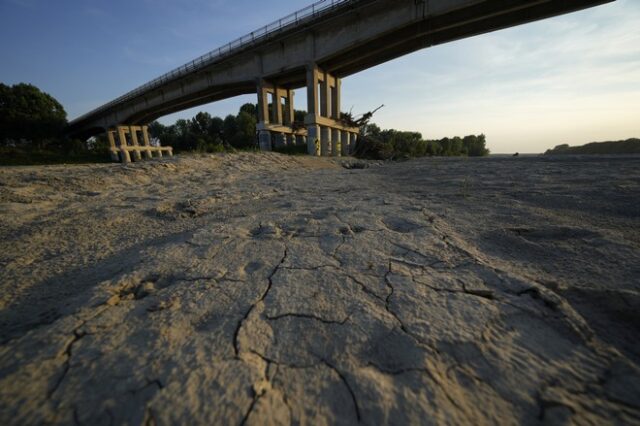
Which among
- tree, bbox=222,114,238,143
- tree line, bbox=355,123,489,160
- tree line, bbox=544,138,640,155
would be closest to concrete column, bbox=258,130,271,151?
tree line, bbox=355,123,489,160

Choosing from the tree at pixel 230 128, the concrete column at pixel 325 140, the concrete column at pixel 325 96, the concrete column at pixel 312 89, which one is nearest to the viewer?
the concrete column at pixel 312 89

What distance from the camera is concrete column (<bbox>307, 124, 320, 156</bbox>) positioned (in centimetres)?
1220

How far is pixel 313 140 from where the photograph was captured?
12281 mm

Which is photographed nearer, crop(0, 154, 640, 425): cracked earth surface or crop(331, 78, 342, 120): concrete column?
crop(0, 154, 640, 425): cracked earth surface

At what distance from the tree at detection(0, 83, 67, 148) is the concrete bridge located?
76.4 ft

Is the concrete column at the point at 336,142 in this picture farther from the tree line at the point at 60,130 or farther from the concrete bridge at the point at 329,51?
the tree line at the point at 60,130

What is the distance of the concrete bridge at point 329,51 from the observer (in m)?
9.96

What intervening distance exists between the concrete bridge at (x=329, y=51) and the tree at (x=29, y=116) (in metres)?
23.3

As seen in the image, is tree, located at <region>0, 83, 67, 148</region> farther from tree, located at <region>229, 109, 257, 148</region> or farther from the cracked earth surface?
the cracked earth surface

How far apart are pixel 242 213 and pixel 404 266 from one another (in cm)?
173

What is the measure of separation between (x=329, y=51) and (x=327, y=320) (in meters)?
13.6

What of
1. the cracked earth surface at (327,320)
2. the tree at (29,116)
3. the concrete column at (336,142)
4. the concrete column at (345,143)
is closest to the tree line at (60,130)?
the tree at (29,116)

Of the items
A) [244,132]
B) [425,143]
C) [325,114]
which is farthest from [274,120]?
[425,143]

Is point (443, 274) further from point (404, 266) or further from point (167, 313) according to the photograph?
point (167, 313)
